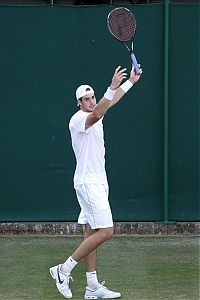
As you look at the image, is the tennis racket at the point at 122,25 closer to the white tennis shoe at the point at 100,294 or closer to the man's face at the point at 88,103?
the man's face at the point at 88,103

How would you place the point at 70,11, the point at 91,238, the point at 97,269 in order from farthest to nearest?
the point at 70,11 → the point at 97,269 → the point at 91,238

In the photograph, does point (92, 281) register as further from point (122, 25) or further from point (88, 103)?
point (122, 25)

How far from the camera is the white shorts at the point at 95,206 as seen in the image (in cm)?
806

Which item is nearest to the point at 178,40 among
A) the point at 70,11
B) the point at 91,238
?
the point at 70,11

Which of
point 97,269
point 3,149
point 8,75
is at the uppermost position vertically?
point 8,75

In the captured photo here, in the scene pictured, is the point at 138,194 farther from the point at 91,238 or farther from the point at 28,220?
the point at 91,238

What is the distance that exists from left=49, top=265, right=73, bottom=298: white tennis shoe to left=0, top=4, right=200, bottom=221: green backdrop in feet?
9.90

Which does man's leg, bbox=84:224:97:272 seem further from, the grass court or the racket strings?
the racket strings

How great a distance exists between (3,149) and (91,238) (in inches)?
131

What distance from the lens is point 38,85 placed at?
36.5 ft

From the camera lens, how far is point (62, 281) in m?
8.09

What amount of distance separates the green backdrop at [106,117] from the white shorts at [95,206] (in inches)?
120

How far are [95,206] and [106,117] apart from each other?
3.16 m

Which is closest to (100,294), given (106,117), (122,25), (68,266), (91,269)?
(91,269)
